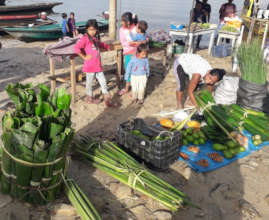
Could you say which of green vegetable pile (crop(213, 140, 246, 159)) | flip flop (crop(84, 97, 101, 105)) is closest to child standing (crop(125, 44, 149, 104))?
flip flop (crop(84, 97, 101, 105))

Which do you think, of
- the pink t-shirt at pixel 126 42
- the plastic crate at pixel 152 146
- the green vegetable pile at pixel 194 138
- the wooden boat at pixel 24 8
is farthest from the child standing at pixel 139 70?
the wooden boat at pixel 24 8

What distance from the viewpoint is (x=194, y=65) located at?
5.31m

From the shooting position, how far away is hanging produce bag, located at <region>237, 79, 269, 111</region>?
5180mm

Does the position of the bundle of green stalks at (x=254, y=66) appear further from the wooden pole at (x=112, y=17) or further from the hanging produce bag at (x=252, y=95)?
the wooden pole at (x=112, y=17)

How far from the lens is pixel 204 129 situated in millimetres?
4672

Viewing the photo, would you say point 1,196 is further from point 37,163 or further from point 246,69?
point 246,69

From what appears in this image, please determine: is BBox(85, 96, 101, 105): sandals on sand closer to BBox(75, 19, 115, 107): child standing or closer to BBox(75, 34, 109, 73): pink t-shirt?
BBox(75, 19, 115, 107): child standing

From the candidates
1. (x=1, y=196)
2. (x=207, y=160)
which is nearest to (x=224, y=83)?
(x=207, y=160)

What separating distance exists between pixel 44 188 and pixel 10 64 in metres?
7.30

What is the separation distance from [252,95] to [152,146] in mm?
2827

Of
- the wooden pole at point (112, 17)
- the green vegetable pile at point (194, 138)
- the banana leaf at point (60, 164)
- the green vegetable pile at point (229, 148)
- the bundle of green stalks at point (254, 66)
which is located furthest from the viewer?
the wooden pole at point (112, 17)

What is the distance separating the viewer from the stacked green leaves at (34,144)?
2324mm

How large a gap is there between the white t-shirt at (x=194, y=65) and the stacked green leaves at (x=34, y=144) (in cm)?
333

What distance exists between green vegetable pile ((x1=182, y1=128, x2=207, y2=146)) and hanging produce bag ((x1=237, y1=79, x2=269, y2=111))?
1.44 m
